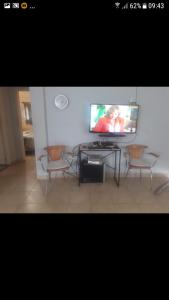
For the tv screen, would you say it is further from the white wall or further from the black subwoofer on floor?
the black subwoofer on floor

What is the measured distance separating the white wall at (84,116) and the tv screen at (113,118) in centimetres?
21

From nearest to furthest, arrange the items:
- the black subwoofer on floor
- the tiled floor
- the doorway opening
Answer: the tiled floor
the black subwoofer on floor
the doorway opening

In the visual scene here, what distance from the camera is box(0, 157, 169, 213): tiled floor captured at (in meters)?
2.47

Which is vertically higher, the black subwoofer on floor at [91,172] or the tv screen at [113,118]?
the tv screen at [113,118]

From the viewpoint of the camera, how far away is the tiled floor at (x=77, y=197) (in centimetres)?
247

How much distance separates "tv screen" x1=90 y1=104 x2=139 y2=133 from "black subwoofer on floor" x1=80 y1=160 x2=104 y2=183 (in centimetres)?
64
